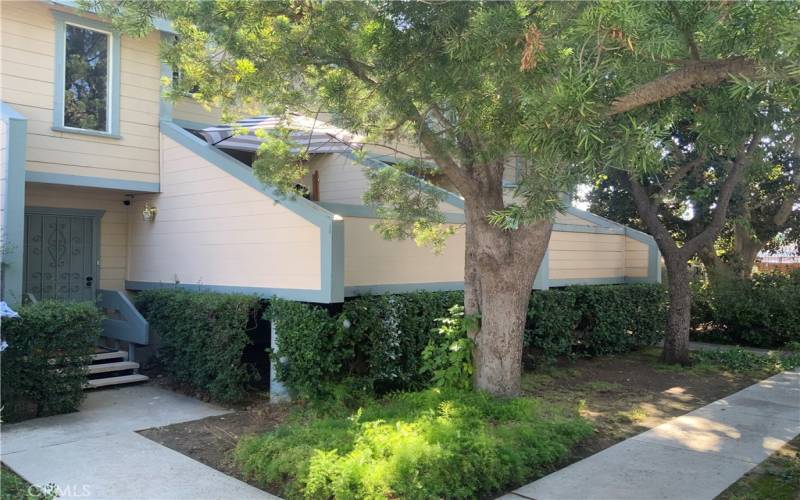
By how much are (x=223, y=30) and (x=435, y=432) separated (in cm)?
469

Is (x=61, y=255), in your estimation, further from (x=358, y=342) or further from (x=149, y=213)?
(x=358, y=342)

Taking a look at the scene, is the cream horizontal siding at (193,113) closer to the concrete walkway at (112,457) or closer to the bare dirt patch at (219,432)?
the concrete walkway at (112,457)

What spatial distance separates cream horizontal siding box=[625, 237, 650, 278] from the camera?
43.2ft

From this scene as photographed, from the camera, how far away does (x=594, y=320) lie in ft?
37.1

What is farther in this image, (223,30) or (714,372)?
(714,372)

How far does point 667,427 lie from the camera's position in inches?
270

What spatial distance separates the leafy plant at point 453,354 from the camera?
7156 mm

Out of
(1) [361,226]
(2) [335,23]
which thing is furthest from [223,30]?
(1) [361,226]

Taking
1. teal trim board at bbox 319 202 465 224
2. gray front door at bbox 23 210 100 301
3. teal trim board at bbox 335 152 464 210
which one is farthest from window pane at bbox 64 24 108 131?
teal trim board at bbox 319 202 465 224

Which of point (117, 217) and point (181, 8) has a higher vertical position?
point (181, 8)

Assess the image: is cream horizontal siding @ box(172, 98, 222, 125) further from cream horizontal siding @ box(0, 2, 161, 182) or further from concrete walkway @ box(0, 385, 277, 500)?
concrete walkway @ box(0, 385, 277, 500)

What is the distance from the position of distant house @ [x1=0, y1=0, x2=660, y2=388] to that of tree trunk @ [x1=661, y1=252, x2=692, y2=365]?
1.91m

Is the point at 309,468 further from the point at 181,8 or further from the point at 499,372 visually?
the point at 181,8

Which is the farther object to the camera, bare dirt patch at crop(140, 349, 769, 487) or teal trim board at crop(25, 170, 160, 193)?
teal trim board at crop(25, 170, 160, 193)
